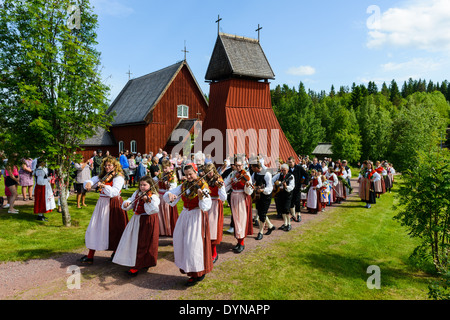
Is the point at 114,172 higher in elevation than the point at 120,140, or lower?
lower

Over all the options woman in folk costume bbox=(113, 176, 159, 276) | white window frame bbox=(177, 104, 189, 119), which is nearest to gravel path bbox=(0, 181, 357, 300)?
woman in folk costume bbox=(113, 176, 159, 276)

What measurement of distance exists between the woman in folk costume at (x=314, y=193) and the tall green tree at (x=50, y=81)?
8331 millimetres

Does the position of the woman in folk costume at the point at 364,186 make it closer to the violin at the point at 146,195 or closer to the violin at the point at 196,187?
the violin at the point at 196,187

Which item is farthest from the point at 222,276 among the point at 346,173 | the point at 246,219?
the point at 346,173

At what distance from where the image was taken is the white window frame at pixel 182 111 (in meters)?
27.0

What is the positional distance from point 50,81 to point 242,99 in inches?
591

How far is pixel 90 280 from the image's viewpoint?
518cm

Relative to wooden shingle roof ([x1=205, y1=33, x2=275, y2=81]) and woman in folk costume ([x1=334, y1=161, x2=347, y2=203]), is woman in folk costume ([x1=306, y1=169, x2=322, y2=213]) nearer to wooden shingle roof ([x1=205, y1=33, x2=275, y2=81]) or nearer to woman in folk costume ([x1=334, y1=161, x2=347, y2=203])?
woman in folk costume ([x1=334, y1=161, x2=347, y2=203])

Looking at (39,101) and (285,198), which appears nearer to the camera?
(39,101)

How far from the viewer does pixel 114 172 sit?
5980 millimetres

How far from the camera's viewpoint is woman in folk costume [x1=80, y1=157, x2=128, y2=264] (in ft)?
18.9

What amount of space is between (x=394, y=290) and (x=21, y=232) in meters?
9.43

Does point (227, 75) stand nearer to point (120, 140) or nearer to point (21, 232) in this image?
point (120, 140)

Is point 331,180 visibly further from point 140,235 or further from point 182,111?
point 182,111
